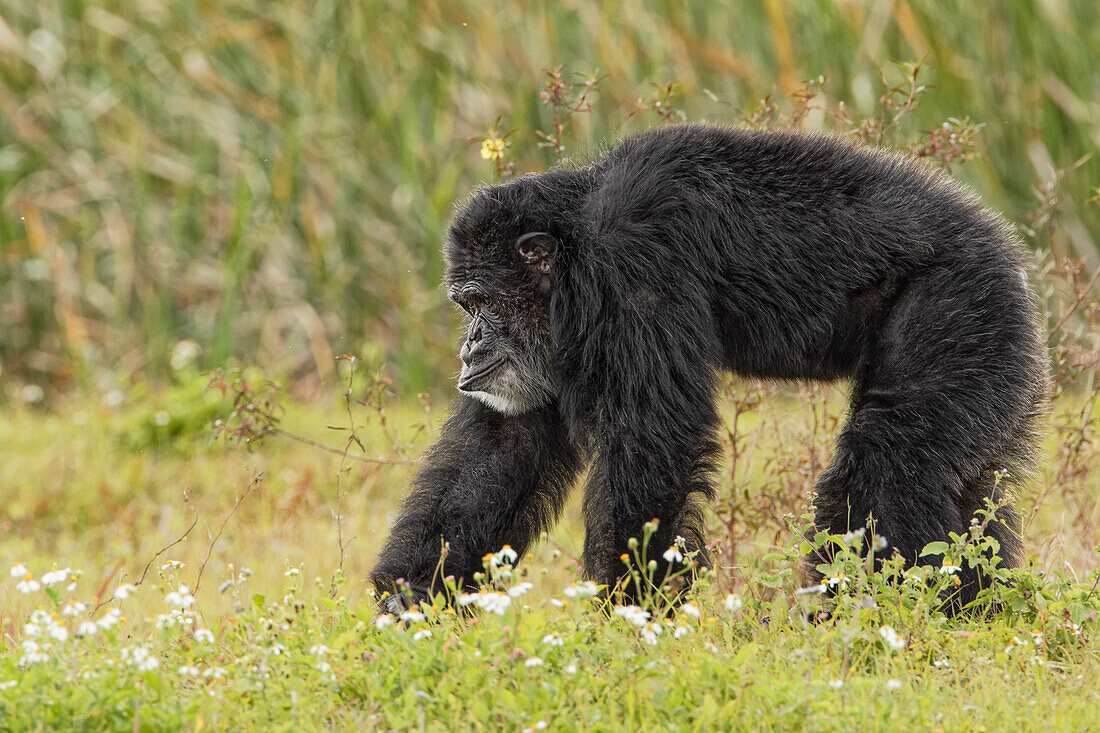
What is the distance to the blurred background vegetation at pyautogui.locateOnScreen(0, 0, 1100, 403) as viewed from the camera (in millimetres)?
8141

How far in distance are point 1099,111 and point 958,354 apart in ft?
14.3

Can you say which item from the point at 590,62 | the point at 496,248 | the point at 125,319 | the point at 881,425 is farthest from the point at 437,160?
the point at 881,425

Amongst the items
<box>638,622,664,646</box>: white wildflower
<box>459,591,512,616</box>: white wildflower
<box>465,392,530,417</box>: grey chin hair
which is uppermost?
<box>465,392,530,417</box>: grey chin hair

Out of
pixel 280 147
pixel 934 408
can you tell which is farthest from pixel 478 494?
pixel 280 147

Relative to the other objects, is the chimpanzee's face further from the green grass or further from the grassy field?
the green grass

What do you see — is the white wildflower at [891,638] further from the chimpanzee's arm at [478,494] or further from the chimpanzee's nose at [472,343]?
the chimpanzee's nose at [472,343]

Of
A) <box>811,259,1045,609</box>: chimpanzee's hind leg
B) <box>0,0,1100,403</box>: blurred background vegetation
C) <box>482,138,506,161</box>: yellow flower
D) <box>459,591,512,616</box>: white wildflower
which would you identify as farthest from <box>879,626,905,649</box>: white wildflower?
<box>0,0,1100,403</box>: blurred background vegetation

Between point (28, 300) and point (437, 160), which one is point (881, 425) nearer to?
point (437, 160)

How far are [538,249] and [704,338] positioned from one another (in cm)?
77

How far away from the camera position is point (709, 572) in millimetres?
3162

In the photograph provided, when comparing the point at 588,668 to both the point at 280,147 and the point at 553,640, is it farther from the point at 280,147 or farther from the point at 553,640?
the point at 280,147

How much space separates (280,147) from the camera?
27.7 ft

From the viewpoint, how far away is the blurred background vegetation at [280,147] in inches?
320

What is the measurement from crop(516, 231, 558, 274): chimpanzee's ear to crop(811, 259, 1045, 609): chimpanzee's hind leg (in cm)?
120
